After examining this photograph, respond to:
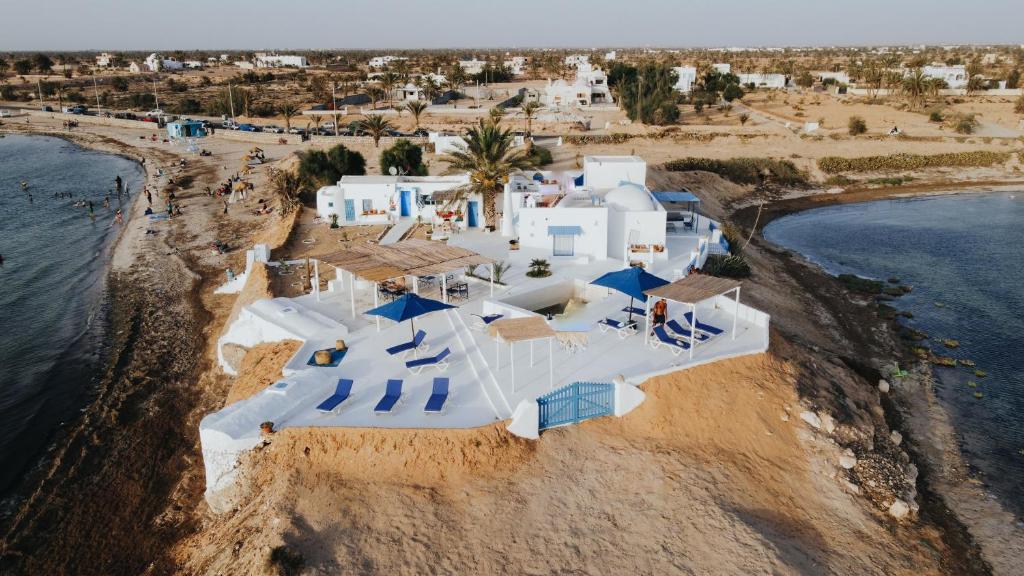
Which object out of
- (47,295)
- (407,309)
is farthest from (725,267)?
(47,295)

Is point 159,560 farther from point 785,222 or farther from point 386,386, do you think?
point 785,222

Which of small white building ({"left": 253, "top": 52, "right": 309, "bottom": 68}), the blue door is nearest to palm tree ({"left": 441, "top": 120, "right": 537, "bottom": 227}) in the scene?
the blue door

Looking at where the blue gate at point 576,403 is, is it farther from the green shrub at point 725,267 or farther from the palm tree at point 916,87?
the palm tree at point 916,87

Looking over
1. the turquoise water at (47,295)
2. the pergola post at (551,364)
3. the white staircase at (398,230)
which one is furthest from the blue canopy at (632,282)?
the turquoise water at (47,295)

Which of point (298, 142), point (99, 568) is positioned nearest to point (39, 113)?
point (298, 142)

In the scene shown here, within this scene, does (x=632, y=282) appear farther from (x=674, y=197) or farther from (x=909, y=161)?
(x=909, y=161)

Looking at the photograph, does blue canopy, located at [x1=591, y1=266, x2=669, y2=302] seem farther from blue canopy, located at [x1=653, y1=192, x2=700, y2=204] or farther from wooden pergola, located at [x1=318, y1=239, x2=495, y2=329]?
blue canopy, located at [x1=653, y1=192, x2=700, y2=204]
